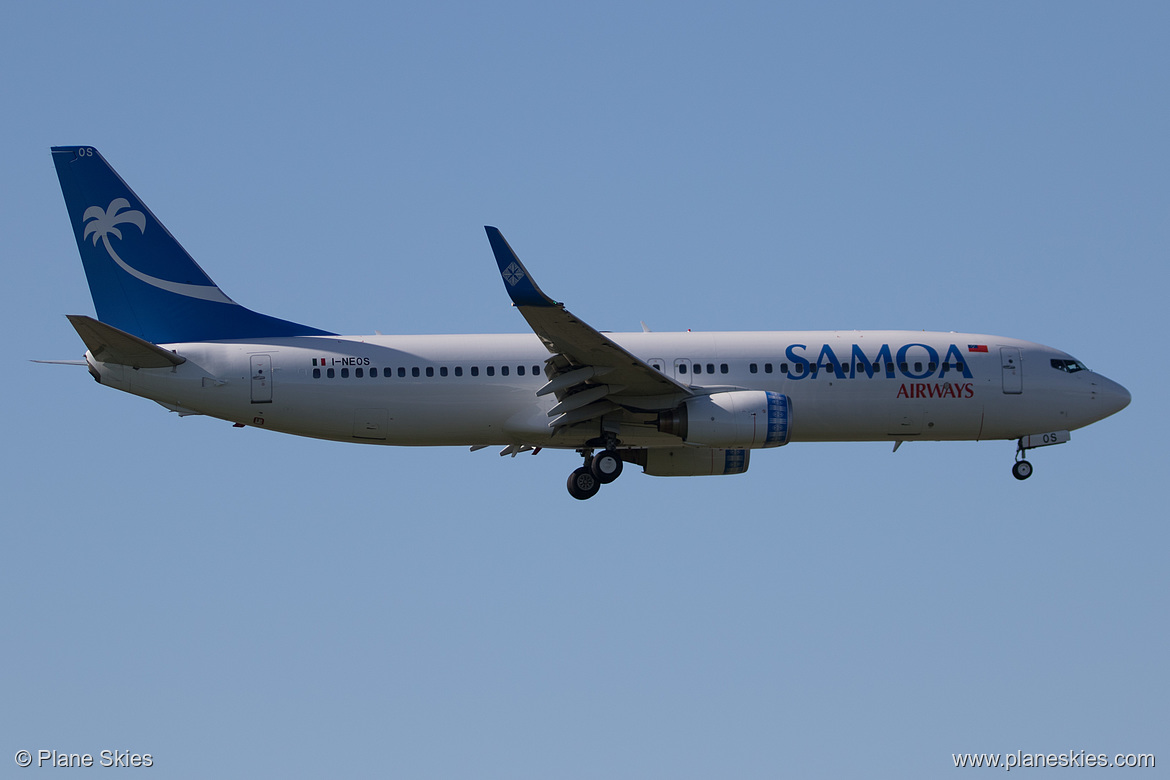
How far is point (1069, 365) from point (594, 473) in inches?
566

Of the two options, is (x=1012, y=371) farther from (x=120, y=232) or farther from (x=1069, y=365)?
(x=120, y=232)

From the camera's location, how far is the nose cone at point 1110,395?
41.2m

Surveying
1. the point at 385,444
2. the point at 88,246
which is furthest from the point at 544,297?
the point at 88,246

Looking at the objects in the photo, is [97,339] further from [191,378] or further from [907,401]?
[907,401]

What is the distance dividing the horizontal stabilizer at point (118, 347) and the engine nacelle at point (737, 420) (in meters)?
13.7

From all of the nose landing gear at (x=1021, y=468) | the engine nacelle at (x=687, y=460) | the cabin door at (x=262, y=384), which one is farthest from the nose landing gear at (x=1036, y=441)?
the cabin door at (x=262, y=384)

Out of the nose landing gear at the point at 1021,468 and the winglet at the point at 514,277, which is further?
the nose landing gear at the point at 1021,468

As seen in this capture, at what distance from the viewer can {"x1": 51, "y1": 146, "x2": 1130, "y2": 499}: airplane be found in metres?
37.5

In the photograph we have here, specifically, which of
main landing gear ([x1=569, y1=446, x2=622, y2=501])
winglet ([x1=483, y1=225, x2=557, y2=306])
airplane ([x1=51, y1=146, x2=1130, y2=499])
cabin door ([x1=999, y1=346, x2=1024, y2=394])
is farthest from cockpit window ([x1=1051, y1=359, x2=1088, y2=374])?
winglet ([x1=483, y1=225, x2=557, y2=306])

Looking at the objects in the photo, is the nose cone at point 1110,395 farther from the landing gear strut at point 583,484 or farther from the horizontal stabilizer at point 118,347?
the horizontal stabilizer at point 118,347

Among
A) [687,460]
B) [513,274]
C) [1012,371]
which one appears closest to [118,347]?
[513,274]

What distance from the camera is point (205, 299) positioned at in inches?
1560

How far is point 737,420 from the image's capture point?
37.2m

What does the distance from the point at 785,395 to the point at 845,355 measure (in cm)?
217
